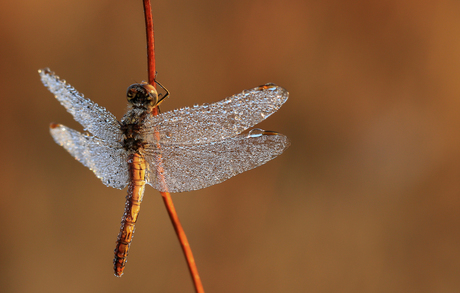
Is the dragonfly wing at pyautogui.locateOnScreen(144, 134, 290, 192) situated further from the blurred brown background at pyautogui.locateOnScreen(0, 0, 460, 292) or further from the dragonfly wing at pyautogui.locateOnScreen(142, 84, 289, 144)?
the blurred brown background at pyautogui.locateOnScreen(0, 0, 460, 292)

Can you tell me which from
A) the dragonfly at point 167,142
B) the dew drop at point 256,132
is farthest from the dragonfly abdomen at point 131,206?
the dew drop at point 256,132

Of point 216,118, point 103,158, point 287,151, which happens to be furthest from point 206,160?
point 287,151

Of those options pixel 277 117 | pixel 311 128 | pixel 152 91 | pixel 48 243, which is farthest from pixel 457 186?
pixel 48 243

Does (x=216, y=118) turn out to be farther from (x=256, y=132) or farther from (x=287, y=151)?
(x=287, y=151)

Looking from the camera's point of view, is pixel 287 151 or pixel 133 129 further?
pixel 287 151

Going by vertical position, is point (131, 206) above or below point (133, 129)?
below

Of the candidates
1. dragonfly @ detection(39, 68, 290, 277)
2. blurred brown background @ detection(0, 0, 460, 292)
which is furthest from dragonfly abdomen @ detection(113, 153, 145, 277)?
blurred brown background @ detection(0, 0, 460, 292)

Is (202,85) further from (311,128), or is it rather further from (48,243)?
(48,243)
